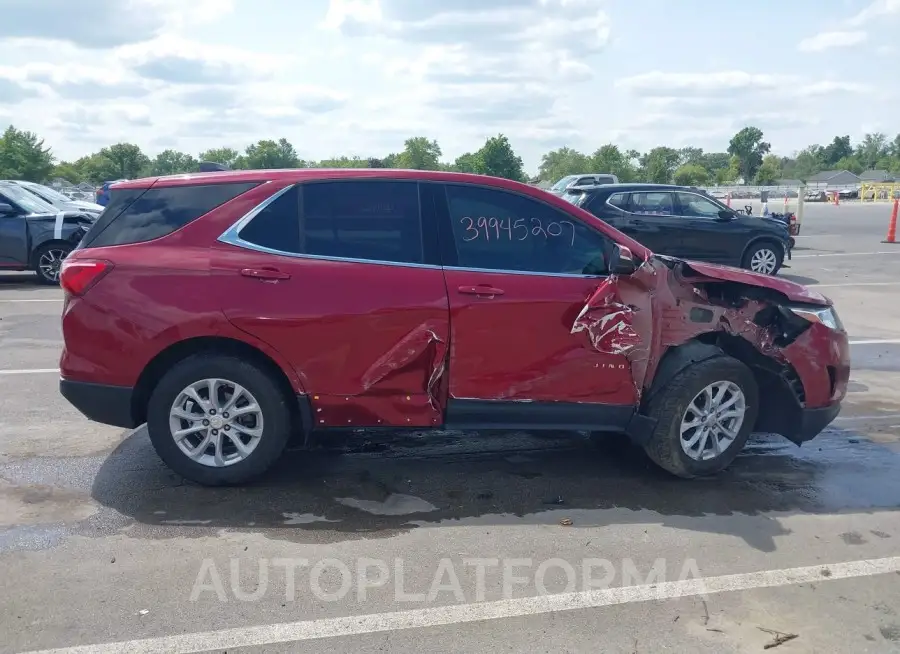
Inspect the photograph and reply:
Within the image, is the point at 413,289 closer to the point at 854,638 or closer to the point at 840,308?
the point at 854,638

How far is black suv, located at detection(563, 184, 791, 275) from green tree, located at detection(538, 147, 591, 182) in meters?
71.3

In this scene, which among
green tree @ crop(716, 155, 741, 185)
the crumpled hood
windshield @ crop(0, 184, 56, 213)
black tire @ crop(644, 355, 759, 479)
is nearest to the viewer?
black tire @ crop(644, 355, 759, 479)

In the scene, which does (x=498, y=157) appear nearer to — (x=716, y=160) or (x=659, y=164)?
(x=659, y=164)

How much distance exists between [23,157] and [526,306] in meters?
64.0

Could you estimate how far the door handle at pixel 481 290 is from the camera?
465 centimetres

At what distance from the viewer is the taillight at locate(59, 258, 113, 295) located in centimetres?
460

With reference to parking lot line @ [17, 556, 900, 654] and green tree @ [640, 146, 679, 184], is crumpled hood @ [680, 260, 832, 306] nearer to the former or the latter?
parking lot line @ [17, 556, 900, 654]

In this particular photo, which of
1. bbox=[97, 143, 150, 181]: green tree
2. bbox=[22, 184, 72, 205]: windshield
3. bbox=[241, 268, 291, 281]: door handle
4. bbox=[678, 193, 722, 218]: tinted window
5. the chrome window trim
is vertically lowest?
bbox=[241, 268, 291, 281]: door handle

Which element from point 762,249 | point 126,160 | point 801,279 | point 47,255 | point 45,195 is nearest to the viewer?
point 47,255

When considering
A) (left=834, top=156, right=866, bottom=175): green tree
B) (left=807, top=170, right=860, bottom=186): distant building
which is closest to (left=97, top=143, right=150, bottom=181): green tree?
(left=807, top=170, right=860, bottom=186): distant building

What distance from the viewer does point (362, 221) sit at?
4762 millimetres

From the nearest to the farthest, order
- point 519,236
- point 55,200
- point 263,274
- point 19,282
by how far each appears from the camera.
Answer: point 263,274 < point 519,236 < point 19,282 < point 55,200

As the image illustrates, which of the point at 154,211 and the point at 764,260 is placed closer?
the point at 154,211

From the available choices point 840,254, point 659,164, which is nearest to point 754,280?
point 840,254
